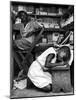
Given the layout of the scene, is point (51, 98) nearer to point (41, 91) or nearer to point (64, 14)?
point (41, 91)

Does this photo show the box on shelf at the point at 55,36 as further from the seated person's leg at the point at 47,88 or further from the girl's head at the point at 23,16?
the seated person's leg at the point at 47,88

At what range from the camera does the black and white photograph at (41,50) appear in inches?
89.9

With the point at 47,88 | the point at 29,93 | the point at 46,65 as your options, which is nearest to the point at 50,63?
the point at 46,65

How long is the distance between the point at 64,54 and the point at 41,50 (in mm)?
413

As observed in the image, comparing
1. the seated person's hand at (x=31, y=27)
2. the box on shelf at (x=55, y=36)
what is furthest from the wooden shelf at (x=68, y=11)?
the seated person's hand at (x=31, y=27)

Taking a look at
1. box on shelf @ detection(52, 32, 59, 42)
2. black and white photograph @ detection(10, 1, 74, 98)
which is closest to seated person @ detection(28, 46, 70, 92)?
black and white photograph @ detection(10, 1, 74, 98)

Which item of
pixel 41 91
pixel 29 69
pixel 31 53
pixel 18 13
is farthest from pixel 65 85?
pixel 18 13

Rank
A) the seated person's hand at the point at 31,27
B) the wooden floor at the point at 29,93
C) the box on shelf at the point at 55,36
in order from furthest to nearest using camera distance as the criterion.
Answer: the box on shelf at the point at 55,36
the seated person's hand at the point at 31,27
the wooden floor at the point at 29,93

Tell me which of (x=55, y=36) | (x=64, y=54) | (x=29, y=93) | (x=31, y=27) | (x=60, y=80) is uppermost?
(x=31, y=27)

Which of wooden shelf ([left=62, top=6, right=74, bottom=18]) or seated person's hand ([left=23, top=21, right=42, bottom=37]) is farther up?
wooden shelf ([left=62, top=6, right=74, bottom=18])

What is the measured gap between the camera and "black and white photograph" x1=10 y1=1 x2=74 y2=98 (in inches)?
89.9

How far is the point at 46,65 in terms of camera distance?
226 centimetres

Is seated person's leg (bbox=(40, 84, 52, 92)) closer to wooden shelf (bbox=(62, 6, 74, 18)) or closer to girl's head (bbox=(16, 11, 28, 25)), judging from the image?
girl's head (bbox=(16, 11, 28, 25))

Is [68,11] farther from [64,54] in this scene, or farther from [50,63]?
[50,63]
